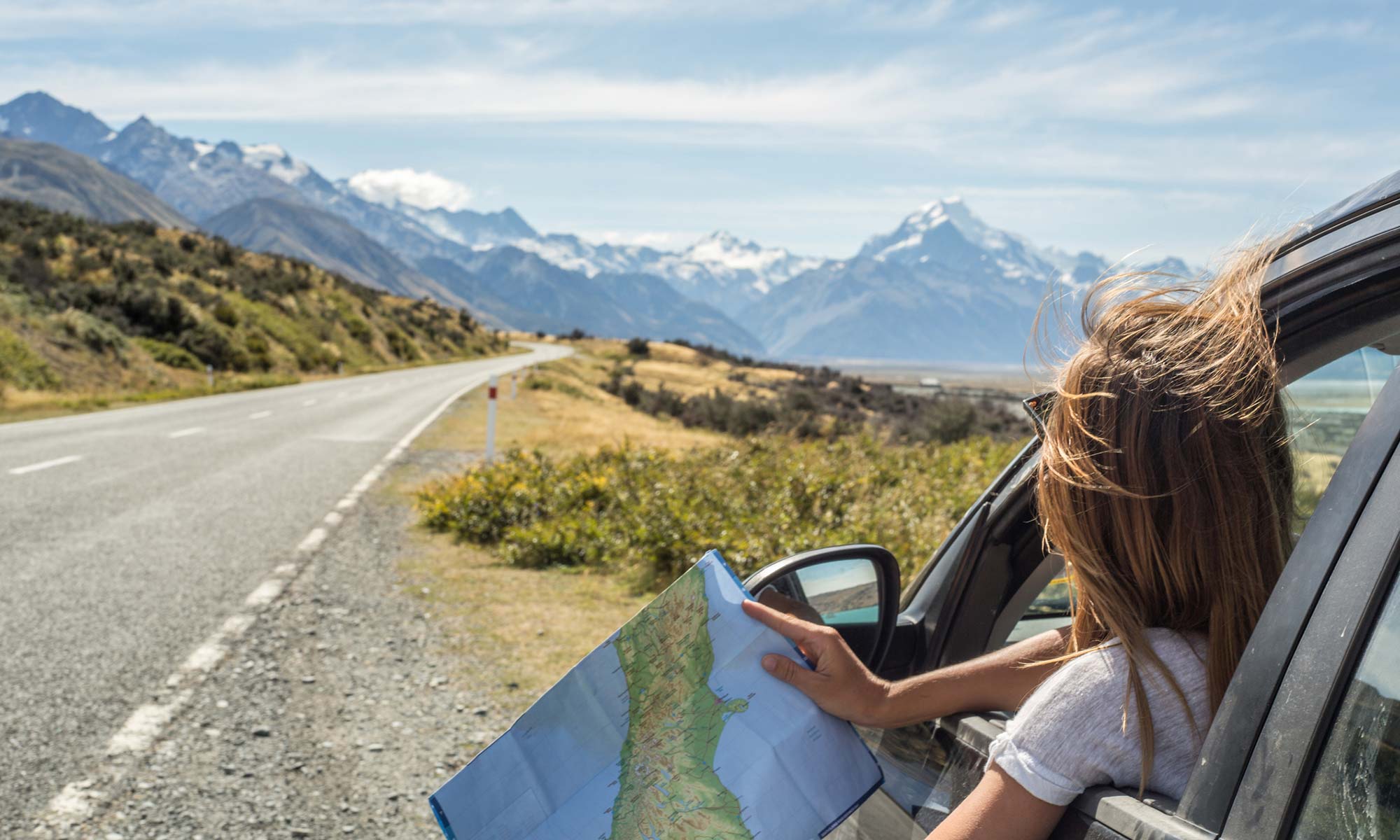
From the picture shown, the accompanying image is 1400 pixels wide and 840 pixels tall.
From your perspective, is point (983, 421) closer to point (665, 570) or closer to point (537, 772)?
point (665, 570)

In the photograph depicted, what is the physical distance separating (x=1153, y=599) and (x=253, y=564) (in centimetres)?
766

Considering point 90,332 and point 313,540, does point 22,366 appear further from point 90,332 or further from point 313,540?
point 313,540

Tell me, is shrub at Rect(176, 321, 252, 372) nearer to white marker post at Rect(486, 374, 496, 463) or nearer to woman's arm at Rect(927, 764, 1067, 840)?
white marker post at Rect(486, 374, 496, 463)

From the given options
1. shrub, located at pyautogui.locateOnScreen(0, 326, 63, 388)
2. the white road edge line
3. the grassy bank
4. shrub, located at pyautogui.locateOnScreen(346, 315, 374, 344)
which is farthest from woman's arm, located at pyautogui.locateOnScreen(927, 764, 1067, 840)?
shrub, located at pyautogui.locateOnScreen(346, 315, 374, 344)

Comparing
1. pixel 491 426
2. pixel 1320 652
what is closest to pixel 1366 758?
pixel 1320 652

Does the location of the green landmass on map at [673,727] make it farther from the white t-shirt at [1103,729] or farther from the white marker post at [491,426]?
the white marker post at [491,426]

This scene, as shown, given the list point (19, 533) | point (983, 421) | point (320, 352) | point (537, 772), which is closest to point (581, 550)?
point (19, 533)

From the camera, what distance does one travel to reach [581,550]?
8641 mm

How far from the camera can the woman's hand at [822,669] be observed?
1.49 metres

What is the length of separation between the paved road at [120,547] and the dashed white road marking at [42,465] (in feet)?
0.19

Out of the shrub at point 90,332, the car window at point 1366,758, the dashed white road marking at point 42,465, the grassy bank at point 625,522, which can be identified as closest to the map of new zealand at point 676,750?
the car window at point 1366,758

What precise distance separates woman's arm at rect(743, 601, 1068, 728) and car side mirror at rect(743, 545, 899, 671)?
419 millimetres

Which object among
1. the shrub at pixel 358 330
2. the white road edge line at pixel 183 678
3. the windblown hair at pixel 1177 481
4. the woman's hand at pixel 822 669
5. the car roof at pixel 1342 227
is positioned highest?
the car roof at pixel 1342 227

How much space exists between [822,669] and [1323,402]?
2.97 ft
